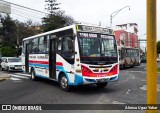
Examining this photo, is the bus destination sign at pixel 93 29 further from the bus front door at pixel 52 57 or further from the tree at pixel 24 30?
the tree at pixel 24 30

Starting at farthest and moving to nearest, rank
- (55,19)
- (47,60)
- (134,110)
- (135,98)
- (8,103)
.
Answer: (55,19)
(47,60)
(135,98)
(8,103)
(134,110)

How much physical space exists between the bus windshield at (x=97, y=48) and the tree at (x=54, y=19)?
185 feet

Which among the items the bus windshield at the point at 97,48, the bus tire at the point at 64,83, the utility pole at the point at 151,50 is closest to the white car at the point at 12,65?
the bus tire at the point at 64,83

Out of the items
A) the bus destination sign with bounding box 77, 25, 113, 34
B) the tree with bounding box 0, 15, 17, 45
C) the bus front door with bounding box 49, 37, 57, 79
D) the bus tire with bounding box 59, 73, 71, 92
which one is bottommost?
the bus tire with bounding box 59, 73, 71, 92

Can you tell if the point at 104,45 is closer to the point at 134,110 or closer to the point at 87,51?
the point at 87,51

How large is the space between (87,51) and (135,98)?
285 centimetres

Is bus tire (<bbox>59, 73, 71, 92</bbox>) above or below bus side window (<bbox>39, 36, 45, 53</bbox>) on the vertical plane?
below

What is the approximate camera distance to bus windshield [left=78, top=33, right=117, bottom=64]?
431 inches

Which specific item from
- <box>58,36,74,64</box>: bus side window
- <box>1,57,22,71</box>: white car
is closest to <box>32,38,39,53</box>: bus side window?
<box>58,36,74,64</box>: bus side window

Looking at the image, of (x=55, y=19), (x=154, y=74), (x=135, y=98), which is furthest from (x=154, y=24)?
(x=55, y=19)

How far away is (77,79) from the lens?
10.7 metres

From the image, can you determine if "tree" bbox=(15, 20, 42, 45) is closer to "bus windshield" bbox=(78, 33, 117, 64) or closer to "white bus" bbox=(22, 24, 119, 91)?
"white bus" bbox=(22, 24, 119, 91)

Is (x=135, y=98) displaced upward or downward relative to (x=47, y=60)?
downward

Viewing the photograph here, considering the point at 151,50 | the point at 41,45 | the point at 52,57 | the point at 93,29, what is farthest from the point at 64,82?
the point at 151,50
